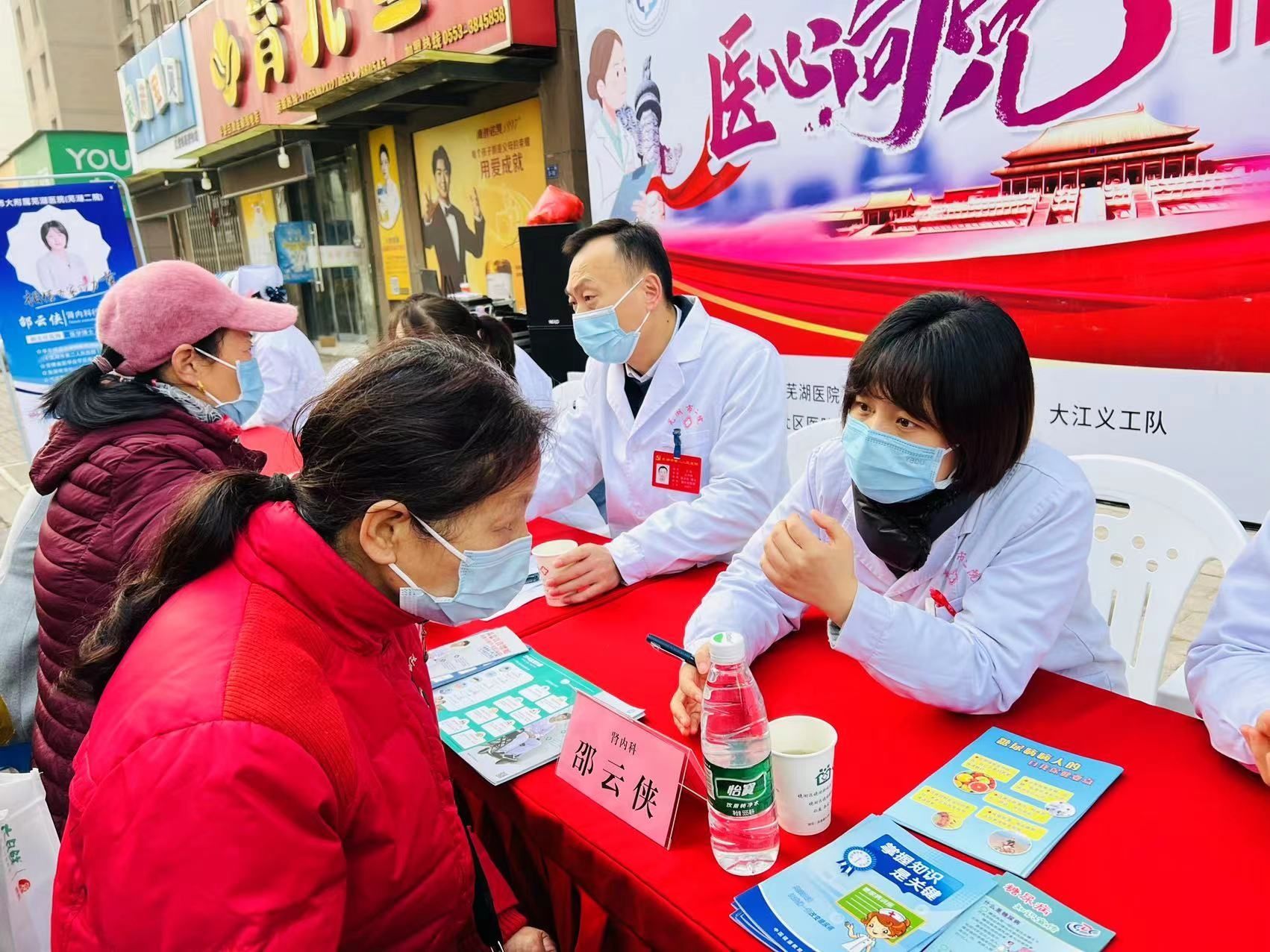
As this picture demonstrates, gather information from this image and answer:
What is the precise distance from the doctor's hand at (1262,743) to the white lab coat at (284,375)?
4296 mm

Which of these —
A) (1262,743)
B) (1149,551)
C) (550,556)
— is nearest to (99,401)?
(550,556)

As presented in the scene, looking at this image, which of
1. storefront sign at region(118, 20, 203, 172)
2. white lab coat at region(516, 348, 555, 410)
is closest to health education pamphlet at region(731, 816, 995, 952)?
white lab coat at region(516, 348, 555, 410)

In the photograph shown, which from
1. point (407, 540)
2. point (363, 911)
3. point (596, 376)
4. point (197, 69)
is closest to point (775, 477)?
point (596, 376)

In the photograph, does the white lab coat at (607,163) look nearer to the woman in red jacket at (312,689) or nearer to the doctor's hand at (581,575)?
the doctor's hand at (581,575)

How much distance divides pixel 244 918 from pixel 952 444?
1169 mm

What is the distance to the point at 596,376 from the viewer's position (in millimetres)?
2650

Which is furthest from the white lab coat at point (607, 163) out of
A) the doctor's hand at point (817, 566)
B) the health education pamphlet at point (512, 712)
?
the doctor's hand at point (817, 566)

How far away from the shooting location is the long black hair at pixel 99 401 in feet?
5.72

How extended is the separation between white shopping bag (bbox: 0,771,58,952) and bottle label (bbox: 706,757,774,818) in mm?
1161

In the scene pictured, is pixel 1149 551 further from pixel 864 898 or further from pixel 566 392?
pixel 566 392

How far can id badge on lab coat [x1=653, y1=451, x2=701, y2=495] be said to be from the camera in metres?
2.37

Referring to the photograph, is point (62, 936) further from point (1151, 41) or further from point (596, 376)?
point (1151, 41)

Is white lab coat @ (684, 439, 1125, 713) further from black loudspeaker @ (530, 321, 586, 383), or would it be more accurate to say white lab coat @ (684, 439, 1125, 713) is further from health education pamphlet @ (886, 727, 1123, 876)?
black loudspeaker @ (530, 321, 586, 383)

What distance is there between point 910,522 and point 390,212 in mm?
8676
